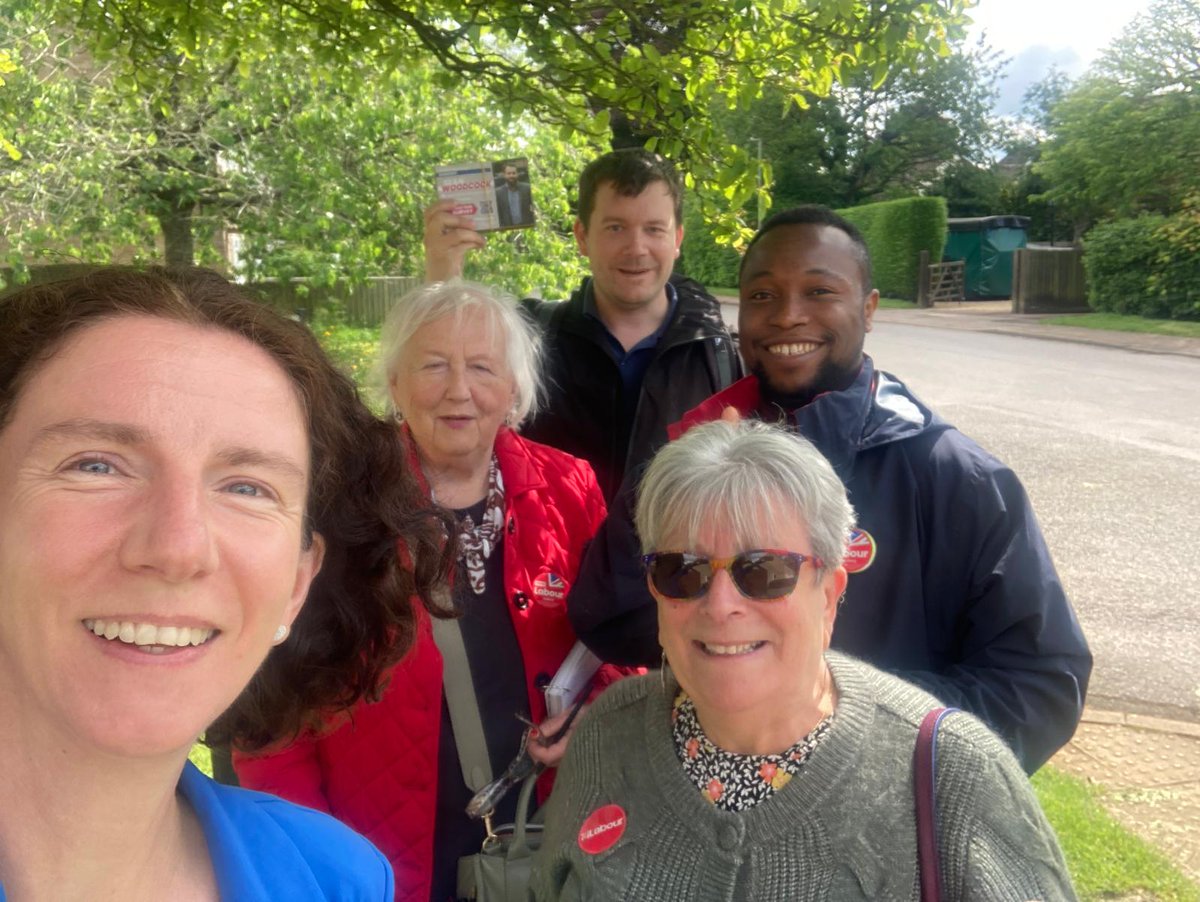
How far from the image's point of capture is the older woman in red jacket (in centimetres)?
239

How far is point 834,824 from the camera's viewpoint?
1.76 m

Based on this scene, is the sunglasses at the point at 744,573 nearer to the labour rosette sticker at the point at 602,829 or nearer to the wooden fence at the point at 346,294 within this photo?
the labour rosette sticker at the point at 602,829

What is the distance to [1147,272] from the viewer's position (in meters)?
25.3

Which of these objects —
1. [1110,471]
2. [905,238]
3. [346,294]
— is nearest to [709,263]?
[905,238]

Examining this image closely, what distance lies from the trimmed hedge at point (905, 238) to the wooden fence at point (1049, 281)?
515cm

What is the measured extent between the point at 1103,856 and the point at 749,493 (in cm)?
285

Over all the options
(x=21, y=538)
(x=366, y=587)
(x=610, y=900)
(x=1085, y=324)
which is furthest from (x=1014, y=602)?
(x=1085, y=324)

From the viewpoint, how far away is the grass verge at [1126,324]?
22.4 m

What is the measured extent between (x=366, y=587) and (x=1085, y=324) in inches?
1028

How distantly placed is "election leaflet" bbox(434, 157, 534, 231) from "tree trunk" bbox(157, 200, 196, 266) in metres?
6.91

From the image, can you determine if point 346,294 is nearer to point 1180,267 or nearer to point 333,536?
point 333,536

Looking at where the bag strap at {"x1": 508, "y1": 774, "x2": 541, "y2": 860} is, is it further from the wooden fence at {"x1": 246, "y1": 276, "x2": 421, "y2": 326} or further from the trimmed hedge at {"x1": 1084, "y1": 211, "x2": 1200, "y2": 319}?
the trimmed hedge at {"x1": 1084, "y1": 211, "x2": 1200, "y2": 319}

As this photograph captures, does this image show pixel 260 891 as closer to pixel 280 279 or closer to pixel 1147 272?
pixel 280 279

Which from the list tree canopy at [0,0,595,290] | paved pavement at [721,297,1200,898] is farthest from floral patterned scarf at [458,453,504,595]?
tree canopy at [0,0,595,290]
